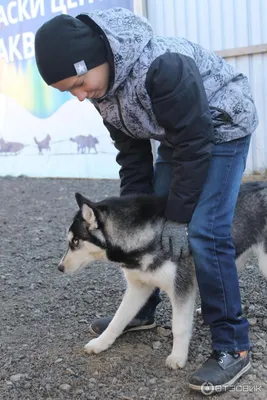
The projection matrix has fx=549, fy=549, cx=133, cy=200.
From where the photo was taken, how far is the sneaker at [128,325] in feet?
10.7

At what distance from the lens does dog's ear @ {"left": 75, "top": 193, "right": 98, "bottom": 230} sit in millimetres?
2773

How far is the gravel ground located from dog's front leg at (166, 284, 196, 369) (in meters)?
0.07

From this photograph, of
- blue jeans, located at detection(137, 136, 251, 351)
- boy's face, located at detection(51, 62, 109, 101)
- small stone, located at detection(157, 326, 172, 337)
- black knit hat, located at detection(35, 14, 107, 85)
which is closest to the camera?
black knit hat, located at detection(35, 14, 107, 85)

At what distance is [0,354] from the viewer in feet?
10.1

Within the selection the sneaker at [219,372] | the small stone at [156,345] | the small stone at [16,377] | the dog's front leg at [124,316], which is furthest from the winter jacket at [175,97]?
the small stone at [16,377]

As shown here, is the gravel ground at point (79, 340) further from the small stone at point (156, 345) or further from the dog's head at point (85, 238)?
the dog's head at point (85, 238)

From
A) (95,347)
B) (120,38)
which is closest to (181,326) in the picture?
(95,347)


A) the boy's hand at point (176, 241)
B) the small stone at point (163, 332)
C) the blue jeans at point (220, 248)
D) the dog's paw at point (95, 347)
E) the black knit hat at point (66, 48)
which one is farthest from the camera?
the small stone at point (163, 332)

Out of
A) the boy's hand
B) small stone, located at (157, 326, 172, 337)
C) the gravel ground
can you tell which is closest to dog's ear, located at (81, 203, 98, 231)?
the boy's hand

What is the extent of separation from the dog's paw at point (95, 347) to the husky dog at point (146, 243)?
1.31 ft

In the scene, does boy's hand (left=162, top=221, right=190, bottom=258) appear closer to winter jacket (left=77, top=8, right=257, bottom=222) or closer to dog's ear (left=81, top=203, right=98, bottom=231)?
winter jacket (left=77, top=8, right=257, bottom=222)

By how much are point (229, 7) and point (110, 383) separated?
255 inches

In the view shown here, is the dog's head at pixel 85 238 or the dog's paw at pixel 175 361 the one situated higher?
the dog's head at pixel 85 238

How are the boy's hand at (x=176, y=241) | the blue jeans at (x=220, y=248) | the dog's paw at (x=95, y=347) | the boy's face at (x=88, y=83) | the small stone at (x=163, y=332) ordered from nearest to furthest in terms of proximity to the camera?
the boy's face at (x=88, y=83)
the blue jeans at (x=220, y=248)
the boy's hand at (x=176, y=241)
the dog's paw at (x=95, y=347)
the small stone at (x=163, y=332)
